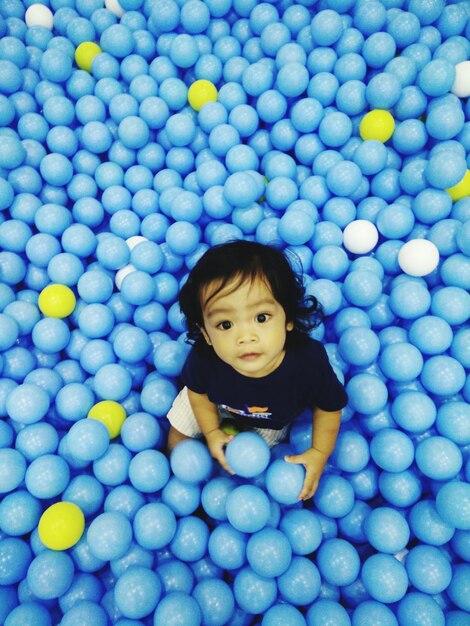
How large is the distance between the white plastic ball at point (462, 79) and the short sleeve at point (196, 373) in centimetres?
122

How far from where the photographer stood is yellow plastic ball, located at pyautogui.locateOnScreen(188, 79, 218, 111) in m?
1.61

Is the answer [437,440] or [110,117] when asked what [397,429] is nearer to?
[437,440]

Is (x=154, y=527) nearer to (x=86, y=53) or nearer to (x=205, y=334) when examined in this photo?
(x=205, y=334)

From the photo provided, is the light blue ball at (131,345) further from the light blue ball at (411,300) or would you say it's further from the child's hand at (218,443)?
the light blue ball at (411,300)

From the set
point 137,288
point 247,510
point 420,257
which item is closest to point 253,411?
point 247,510

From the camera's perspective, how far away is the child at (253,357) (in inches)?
34.2

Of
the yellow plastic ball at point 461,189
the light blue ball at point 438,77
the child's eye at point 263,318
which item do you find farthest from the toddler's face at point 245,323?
the light blue ball at point 438,77

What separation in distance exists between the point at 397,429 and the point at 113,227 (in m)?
1.09

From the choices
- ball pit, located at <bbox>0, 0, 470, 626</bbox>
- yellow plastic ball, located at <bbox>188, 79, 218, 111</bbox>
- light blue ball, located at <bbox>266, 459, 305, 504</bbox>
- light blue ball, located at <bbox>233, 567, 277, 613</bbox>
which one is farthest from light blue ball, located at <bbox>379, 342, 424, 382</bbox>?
yellow plastic ball, located at <bbox>188, 79, 218, 111</bbox>

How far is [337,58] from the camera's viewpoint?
63.2 inches

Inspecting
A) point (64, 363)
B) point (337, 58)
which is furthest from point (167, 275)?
point (337, 58)

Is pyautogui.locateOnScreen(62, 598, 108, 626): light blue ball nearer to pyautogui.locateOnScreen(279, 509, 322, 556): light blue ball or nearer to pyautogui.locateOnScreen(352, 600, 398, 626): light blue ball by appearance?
pyautogui.locateOnScreen(279, 509, 322, 556): light blue ball

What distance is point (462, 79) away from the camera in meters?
1.44

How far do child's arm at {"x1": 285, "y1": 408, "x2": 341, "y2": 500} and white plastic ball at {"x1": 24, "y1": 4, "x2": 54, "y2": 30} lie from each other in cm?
178
